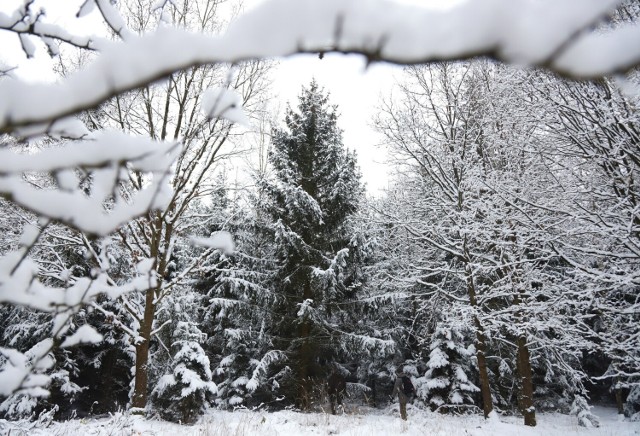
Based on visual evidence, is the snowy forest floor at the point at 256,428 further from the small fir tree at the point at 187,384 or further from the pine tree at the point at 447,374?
the pine tree at the point at 447,374

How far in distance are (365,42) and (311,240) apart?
12730 millimetres

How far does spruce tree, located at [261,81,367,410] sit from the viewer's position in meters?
12.3

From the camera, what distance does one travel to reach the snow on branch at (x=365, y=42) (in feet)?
1.84

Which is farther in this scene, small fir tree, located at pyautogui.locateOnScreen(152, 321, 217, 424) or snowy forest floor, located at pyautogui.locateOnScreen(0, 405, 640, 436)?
small fir tree, located at pyautogui.locateOnScreen(152, 321, 217, 424)

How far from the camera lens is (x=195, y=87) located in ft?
25.6

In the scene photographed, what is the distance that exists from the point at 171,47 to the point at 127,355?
55.3ft

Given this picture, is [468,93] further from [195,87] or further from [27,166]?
[27,166]

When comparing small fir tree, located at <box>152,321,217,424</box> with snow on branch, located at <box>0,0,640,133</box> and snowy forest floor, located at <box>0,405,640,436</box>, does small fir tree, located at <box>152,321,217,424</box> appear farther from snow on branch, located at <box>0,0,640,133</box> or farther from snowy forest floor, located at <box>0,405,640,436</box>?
snow on branch, located at <box>0,0,640,133</box>

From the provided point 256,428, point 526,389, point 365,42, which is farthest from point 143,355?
point 526,389

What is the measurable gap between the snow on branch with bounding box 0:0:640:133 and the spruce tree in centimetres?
1120

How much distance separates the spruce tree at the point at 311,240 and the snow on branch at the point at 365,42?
11201 mm

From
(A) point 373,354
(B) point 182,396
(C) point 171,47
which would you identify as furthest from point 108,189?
(A) point 373,354

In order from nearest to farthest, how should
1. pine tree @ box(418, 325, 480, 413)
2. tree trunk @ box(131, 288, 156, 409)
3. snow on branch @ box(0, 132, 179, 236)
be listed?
snow on branch @ box(0, 132, 179, 236), tree trunk @ box(131, 288, 156, 409), pine tree @ box(418, 325, 480, 413)

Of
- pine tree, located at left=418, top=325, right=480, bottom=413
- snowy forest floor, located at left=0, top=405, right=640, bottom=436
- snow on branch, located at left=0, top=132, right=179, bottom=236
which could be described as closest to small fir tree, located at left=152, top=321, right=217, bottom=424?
snowy forest floor, located at left=0, top=405, right=640, bottom=436
